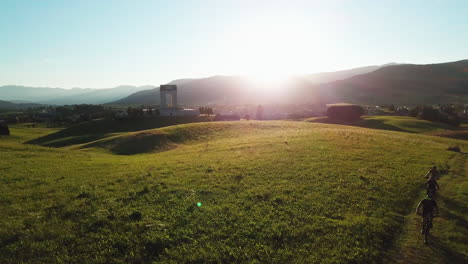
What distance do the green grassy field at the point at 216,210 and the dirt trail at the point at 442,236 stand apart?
112mm

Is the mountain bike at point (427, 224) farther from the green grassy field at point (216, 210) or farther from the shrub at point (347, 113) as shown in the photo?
the shrub at point (347, 113)

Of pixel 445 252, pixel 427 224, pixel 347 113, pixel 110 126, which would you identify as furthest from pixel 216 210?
pixel 347 113

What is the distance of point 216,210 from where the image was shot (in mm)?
15867

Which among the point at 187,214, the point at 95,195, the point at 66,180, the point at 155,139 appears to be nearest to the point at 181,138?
the point at 155,139

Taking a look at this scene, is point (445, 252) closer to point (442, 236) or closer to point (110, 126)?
point (442, 236)

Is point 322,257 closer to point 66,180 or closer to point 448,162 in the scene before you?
point 66,180

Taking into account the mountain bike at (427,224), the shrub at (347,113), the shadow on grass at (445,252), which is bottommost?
the shadow on grass at (445,252)

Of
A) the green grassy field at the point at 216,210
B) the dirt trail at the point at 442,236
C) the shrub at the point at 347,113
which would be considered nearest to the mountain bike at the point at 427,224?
the dirt trail at the point at 442,236

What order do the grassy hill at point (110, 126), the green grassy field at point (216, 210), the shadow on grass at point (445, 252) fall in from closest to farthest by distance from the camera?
the green grassy field at point (216, 210)
the shadow on grass at point (445, 252)
the grassy hill at point (110, 126)

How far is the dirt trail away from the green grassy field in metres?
0.11

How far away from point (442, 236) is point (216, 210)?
13488mm

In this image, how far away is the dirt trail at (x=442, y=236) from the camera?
40.6ft

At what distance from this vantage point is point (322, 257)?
1197 cm

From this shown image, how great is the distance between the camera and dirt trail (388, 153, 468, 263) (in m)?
12.4
